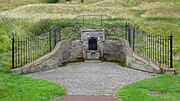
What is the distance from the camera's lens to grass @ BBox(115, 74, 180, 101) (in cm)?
1167

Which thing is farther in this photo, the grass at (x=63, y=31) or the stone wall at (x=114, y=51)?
the stone wall at (x=114, y=51)

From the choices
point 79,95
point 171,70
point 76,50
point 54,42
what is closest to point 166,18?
point 76,50

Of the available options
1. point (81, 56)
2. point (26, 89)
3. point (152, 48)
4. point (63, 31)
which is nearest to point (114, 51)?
point (81, 56)

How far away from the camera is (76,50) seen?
21969 millimetres

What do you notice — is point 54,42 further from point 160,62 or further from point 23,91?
Result: point 23,91

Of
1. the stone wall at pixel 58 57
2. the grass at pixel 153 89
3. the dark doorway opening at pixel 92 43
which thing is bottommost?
the grass at pixel 153 89

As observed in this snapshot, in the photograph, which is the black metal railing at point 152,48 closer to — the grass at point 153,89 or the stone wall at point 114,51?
the stone wall at point 114,51

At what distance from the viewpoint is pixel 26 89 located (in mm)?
12453

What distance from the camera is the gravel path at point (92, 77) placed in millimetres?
13188

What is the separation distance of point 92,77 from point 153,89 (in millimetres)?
3661

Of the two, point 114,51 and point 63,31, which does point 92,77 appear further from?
point 63,31

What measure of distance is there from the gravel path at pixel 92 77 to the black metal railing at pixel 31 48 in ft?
3.53

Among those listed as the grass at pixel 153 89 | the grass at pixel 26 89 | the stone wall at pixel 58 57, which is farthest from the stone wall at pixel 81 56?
the grass at pixel 153 89

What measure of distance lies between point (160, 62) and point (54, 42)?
6.39 m
